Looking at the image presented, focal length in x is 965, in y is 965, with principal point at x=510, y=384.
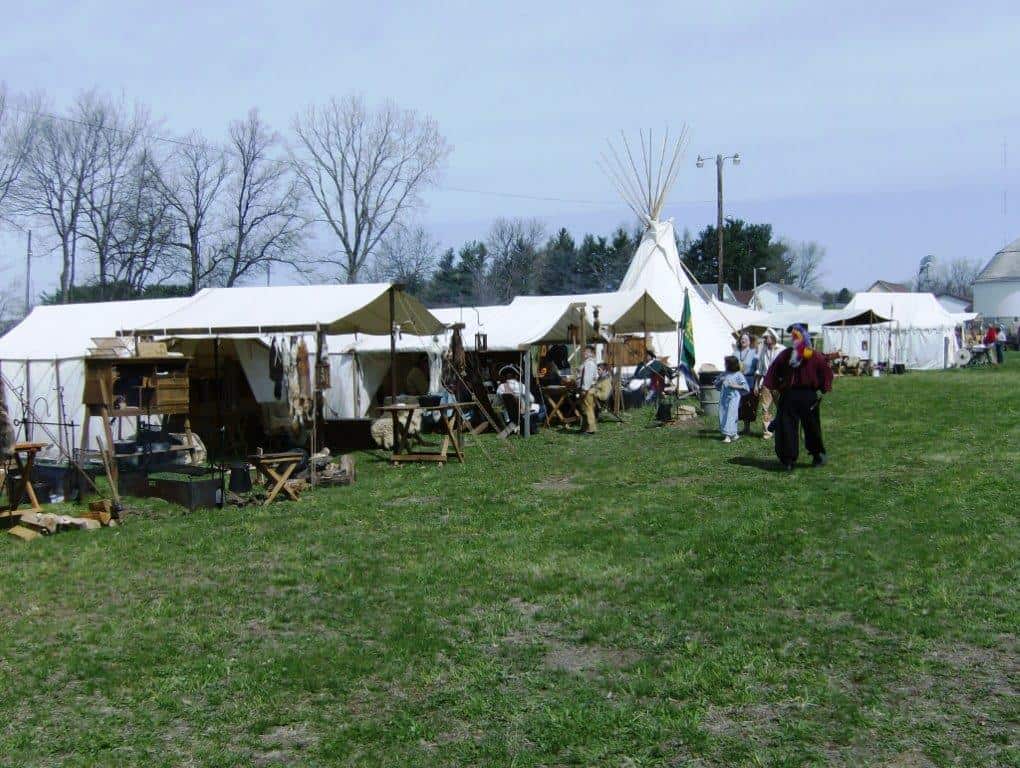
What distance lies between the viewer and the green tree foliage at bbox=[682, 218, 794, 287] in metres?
53.6

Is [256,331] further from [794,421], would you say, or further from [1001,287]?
[1001,287]

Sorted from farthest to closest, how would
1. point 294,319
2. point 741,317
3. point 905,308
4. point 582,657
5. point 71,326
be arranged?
point 905,308, point 741,317, point 71,326, point 294,319, point 582,657

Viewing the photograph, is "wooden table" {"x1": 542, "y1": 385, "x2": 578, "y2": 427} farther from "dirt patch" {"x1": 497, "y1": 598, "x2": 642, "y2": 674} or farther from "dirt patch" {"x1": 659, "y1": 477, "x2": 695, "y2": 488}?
"dirt patch" {"x1": 497, "y1": 598, "x2": 642, "y2": 674}

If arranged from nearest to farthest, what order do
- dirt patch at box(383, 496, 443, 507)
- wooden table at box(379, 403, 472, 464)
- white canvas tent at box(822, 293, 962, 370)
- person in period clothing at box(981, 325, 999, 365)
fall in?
dirt patch at box(383, 496, 443, 507), wooden table at box(379, 403, 472, 464), white canvas tent at box(822, 293, 962, 370), person in period clothing at box(981, 325, 999, 365)

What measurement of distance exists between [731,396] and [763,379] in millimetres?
1363

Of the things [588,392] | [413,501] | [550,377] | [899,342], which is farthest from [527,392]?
[899,342]

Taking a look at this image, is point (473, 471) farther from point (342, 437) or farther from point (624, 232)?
point (624, 232)

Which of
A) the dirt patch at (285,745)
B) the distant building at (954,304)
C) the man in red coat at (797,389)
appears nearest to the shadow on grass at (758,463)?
the man in red coat at (797,389)

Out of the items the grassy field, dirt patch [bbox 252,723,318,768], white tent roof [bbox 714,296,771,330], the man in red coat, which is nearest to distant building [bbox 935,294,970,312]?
white tent roof [bbox 714,296,771,330]

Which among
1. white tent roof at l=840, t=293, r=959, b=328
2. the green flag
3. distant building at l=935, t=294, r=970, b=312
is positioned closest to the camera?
the green flag

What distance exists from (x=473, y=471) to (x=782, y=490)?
3.62 m

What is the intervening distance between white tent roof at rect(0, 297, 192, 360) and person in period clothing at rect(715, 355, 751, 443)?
806 centimetres

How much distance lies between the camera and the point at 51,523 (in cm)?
804

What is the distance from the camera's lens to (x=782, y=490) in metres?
8.81
